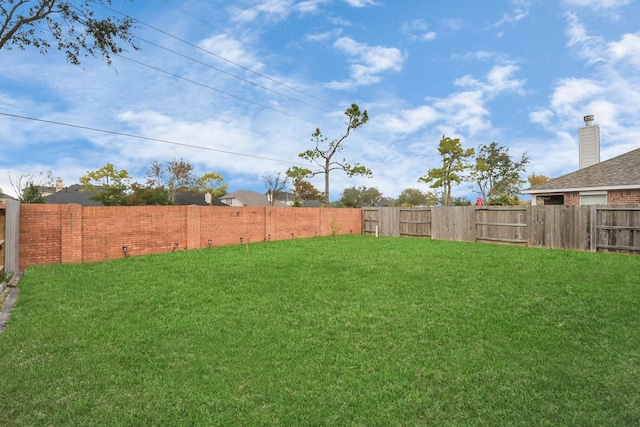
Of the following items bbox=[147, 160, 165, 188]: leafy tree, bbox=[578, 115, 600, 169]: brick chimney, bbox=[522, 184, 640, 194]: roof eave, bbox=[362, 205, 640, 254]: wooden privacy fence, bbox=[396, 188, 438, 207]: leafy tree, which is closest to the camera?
bbox=[362, 205, 640, 254]: wooden privacy fence

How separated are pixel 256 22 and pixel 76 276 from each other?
38.9ft

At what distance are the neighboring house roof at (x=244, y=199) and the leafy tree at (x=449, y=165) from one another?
2623cm

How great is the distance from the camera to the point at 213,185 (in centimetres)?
4831

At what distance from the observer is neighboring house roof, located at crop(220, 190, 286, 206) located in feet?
161

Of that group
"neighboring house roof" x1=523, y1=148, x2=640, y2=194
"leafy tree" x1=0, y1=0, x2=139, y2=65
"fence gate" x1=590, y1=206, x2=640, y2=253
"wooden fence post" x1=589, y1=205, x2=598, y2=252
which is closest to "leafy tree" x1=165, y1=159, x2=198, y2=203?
"leafy tree" x1=0, y1=0, x2=139, y2=65

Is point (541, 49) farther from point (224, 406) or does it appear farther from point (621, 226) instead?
point (224, 406)

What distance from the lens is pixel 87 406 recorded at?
2.61m

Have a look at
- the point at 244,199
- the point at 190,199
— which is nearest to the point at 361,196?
the point at 244,199

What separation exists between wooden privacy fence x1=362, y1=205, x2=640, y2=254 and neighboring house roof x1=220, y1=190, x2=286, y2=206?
35276mm

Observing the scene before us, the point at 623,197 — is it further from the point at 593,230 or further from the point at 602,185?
the point at 593,230

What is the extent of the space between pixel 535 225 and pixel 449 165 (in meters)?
19.0

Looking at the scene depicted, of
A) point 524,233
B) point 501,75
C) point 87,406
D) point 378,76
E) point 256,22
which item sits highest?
point 256,22

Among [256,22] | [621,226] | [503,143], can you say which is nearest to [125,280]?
[256,22]

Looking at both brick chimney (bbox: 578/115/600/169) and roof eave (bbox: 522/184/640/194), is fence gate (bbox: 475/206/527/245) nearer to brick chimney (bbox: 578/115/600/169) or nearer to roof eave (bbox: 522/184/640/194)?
roof eave (bbox: 522/184/640/194)
